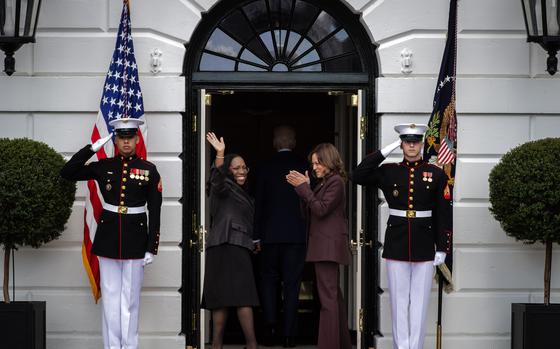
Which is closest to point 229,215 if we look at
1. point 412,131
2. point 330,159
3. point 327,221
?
point 327,221

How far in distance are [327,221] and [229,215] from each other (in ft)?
2.62

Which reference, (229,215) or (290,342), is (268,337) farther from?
(229,215)

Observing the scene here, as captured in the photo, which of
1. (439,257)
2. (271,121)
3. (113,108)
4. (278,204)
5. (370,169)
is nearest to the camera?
(439,257)

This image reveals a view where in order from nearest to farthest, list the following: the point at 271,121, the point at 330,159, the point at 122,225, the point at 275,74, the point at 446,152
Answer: the point at 122,225 → the point at 446,152 → the point at 330,159 → the point at 275,74 → the point at 271,121

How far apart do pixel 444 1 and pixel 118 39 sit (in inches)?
104

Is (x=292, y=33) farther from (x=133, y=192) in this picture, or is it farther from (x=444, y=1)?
(x=133, y=192)

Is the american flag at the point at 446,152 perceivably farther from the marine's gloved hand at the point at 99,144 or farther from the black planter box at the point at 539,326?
the marine's gloved hand at the point at 99,144

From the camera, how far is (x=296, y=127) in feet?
37.8

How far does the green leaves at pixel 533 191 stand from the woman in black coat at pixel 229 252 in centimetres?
206

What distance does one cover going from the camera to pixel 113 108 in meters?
8.93

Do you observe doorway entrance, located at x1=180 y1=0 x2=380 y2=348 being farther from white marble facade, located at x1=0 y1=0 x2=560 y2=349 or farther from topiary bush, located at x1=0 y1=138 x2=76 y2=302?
topiary bush, located at x1=0 y1=138 x2=76 y2=302

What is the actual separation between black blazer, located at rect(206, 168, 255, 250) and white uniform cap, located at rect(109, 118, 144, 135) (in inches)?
34.6

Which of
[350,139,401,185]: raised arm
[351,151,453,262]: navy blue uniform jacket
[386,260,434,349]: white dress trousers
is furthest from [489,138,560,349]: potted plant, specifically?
[350,139,401,185]: raised arm

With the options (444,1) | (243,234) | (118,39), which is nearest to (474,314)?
(243,234)
